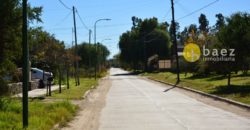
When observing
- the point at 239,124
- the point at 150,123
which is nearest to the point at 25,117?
the point at 150,123

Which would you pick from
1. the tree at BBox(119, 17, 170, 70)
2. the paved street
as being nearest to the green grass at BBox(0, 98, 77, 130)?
the paved street

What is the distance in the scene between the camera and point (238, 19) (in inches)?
1375

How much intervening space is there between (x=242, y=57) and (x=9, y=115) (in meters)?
22.7

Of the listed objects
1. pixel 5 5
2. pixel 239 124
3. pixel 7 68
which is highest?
pixel 5 5

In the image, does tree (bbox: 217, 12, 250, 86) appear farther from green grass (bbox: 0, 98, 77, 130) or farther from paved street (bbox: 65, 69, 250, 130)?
green grass (bbox: 0, 98, 77, 130)

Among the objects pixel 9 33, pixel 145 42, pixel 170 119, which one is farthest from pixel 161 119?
pixel 145 42

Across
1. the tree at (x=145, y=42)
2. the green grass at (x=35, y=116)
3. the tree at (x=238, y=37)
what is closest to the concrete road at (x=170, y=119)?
the green grass at (x=35, y=116)

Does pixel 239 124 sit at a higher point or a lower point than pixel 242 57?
lower

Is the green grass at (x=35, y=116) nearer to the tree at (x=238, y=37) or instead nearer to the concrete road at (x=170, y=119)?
the concrete road at (x=170, y=119)

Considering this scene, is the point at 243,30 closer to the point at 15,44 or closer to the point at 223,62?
the point at 223,62

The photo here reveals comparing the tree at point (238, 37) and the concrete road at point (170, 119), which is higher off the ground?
the tree at point (238, 37)

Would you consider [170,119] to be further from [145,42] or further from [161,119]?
Result: [145,42]

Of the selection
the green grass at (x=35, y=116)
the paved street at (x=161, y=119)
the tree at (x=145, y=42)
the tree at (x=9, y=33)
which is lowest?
the paved street at (x=161, y=119)

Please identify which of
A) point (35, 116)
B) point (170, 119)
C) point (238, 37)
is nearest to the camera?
point (35, 116)
